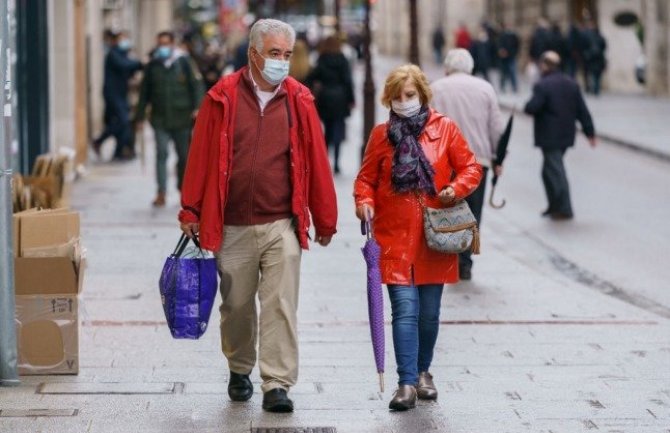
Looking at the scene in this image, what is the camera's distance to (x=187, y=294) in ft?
24.2

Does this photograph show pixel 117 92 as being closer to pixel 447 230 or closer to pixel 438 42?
pixel 447 230

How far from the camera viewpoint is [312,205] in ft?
24.6

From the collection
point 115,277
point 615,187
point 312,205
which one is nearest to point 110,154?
point 615,187

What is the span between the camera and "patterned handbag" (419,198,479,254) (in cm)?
748

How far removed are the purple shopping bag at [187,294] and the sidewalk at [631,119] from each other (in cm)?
1630

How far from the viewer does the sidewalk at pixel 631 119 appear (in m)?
24.8

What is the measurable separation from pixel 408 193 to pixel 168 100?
8976 mm

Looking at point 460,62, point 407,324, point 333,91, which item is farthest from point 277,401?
point 333,91

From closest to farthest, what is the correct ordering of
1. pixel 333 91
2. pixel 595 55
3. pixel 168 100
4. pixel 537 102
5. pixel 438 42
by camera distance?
pixel 537 102 → pixel 168 100 → pixel 333 91 → pixel 595 55 → pixel 438 42

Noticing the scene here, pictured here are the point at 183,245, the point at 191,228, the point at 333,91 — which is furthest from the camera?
the point at 333,91

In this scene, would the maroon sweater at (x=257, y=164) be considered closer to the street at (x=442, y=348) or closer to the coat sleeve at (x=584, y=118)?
the street at (x=442, y=348)

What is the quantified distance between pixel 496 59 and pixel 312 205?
3572 cm

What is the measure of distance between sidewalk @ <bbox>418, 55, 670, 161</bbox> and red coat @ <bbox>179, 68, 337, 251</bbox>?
52.7 feet

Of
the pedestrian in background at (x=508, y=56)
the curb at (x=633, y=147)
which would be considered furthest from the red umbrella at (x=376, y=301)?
the pedestrian in background at (x=508, y=56)
